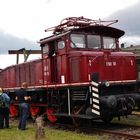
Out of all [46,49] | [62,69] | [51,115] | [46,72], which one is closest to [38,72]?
[46,72]

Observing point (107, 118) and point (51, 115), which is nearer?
point (107, 118)

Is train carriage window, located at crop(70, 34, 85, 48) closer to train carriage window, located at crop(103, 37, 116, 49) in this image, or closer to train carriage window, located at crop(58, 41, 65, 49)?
train carriage window, located at crop(58, 41, 65, 49)

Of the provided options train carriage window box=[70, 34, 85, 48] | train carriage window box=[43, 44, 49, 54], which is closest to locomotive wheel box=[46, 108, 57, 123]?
train carriage window box=[43, 44, 49, 54]

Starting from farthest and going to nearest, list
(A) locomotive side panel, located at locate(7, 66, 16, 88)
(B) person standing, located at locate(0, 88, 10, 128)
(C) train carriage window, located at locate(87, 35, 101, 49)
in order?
(A) locomotive side panel, located at locate(7, 66, 16, 88), (C) train carriage window, located at locate(87, 35, 101, 49), (B) person standing, located at locate(0, 88, 10, 128)

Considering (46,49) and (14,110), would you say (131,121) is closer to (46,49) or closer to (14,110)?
(46,49)

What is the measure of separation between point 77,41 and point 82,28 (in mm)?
538

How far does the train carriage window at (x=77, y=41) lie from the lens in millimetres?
16109

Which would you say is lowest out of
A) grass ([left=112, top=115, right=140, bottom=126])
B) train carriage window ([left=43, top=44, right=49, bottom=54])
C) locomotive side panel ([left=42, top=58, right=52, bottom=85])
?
grass ([left=112, top=115, right=140, bottom=126])

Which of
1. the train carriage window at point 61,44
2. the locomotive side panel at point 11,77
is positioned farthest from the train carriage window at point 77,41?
the locomotive side panel at point 11,77

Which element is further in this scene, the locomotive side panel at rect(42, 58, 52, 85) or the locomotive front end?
the locomotive side panel at rect(42, 58, 52, 85)

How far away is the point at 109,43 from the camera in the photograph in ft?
56.0

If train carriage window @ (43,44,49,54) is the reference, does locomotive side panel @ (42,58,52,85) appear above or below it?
below

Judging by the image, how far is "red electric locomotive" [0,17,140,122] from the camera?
15.0m

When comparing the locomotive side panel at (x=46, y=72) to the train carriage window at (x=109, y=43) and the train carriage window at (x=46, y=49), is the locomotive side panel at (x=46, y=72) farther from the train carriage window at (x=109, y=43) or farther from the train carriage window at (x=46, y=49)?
the train carriage window at (x=109, y=43)
